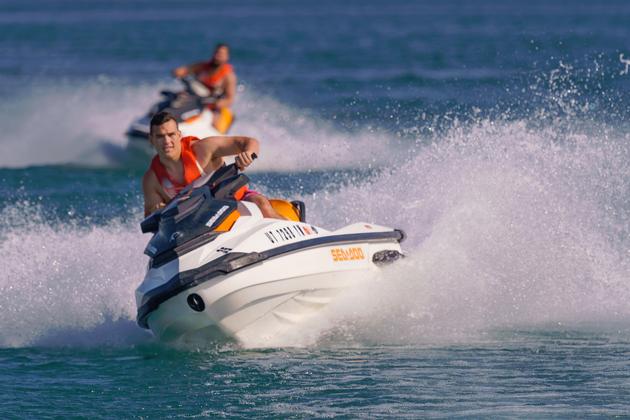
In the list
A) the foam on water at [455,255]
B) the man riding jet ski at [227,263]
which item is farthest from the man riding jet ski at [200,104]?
the man riding jet ski at [227,263]

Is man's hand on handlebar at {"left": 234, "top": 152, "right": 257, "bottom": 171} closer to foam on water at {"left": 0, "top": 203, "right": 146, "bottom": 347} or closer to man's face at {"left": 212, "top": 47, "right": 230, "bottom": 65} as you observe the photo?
foam on water at {"left": 0, "top": 203, "right": 146, "bottom": 347}

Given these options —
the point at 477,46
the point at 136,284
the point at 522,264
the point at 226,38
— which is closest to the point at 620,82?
the point at 522,264

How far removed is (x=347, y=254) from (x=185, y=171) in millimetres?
1104

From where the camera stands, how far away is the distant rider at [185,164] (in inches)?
278

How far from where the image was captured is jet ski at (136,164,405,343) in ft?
21.4

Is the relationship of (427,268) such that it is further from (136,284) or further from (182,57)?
(182,57)

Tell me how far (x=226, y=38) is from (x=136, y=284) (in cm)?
3191

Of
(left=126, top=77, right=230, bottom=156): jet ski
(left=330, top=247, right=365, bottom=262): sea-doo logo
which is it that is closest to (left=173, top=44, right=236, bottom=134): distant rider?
(left=126, top=77, right=230, bottom=156): jet ski

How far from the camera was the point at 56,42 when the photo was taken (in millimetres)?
39156

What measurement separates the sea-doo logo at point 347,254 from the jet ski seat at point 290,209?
45 centimetres

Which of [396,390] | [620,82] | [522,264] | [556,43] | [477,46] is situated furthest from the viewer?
[477,46]

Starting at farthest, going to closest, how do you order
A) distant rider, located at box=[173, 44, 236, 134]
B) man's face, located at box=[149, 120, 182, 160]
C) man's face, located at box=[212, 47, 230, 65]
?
1. man's face, located at box=[212, 47, 230, 65]
2. distant rider, located at box=[173, 44, 236, 134]
3. man's face, located at box=[149, 120, 182, 160]

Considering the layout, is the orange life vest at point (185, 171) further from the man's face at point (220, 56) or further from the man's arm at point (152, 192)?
the man's face at point (220, 56)

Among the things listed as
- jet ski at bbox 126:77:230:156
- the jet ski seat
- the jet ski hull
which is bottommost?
the jet ski hull
